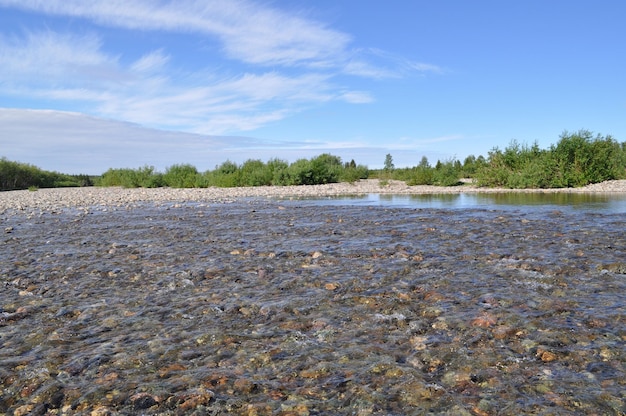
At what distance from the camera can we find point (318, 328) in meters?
4.87

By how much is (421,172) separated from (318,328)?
141 feet

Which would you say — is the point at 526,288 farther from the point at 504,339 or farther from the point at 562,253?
the point at 562,253

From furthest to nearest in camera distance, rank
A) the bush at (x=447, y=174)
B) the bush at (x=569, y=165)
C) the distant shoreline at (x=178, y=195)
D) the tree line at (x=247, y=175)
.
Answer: the tree line at (x=247, y=175) < the bush at (x=447, y=174) < the bush at (x=569, y=165) < the distant shoreline at (x=178, y=195)

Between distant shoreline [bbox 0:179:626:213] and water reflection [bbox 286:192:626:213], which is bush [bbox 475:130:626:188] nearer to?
distant shoreline [bbox 0:179:626:213]

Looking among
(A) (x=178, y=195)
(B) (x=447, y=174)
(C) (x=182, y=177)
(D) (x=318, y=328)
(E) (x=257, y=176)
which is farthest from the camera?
(C) (x=182, y=177)

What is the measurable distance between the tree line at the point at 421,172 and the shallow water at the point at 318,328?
2966cm

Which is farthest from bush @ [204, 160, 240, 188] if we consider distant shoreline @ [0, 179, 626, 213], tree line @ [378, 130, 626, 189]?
tree line @ [378, 130, 626, 189]

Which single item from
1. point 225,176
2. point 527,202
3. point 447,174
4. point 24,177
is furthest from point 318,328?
point 24,177

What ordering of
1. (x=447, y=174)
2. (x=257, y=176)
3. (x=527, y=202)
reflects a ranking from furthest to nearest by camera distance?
(x=257, y=176), (x=447, y=174), (x=527, y=202)

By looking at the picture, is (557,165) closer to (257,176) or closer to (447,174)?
(447,174)

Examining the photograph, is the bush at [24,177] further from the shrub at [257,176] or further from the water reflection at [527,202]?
the water reflection at [527,202]

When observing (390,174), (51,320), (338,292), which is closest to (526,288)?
(338,292)

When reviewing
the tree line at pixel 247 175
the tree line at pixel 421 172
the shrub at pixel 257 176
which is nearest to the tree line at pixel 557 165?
the tree line at pixel 421 172

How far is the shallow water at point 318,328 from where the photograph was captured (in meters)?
3.41
